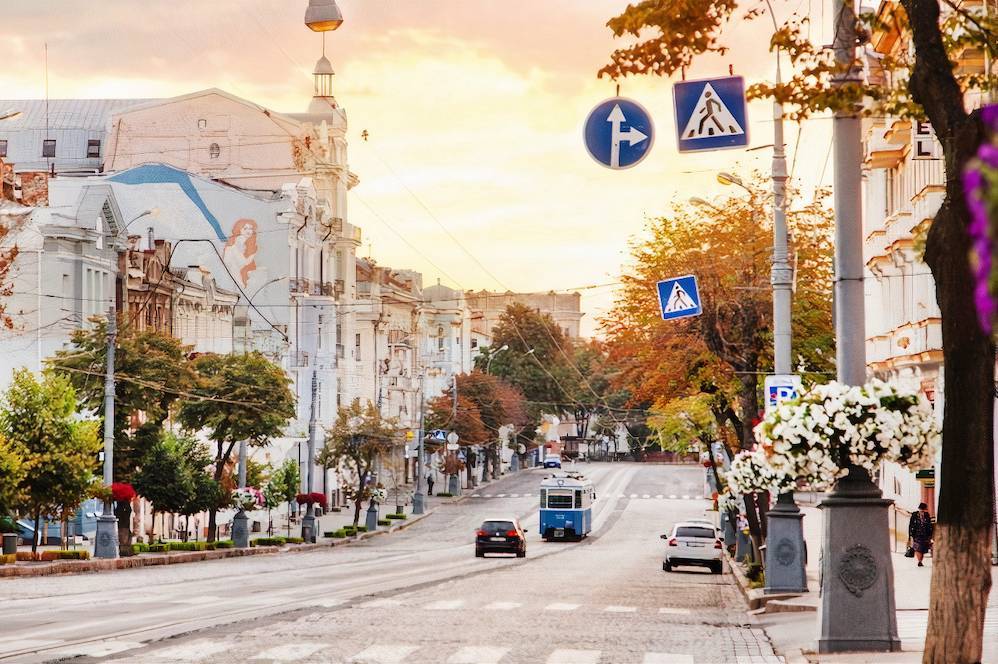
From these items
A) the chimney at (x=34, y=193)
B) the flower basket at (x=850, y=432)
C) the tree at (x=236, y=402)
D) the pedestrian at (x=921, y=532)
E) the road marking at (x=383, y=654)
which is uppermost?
the chimney at (x=34, y=193)

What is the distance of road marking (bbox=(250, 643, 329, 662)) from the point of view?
16703mm

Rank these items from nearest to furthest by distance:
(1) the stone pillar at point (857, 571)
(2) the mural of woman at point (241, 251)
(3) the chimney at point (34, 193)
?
(1) the stone pillar at point (857, 571), (3) the chimney at point (34, 193), (2) the mural of woman at point (241, 251)

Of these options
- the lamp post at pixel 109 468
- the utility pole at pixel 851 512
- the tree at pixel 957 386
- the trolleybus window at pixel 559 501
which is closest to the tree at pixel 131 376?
the lamp post at pixel 109 468

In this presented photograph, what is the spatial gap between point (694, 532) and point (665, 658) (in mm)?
28563

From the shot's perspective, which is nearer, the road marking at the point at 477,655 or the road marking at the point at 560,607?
the road marking at the point at 477,655

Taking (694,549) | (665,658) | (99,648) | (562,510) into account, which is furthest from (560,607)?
(562,510)

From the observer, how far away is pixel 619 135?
17.3 m

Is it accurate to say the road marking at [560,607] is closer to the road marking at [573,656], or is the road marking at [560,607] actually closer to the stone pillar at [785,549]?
the stone pillar at [785,549]

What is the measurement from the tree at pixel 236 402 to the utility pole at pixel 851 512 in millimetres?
45210

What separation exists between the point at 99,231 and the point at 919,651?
50.7m

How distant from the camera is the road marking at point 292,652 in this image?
16703 mm

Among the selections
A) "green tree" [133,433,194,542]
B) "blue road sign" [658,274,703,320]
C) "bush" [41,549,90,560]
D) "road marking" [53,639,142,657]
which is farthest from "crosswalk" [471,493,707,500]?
"road marking" [53,639,142,657]

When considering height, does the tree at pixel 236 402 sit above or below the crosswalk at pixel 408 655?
above

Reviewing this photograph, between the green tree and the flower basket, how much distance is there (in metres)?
40.6
